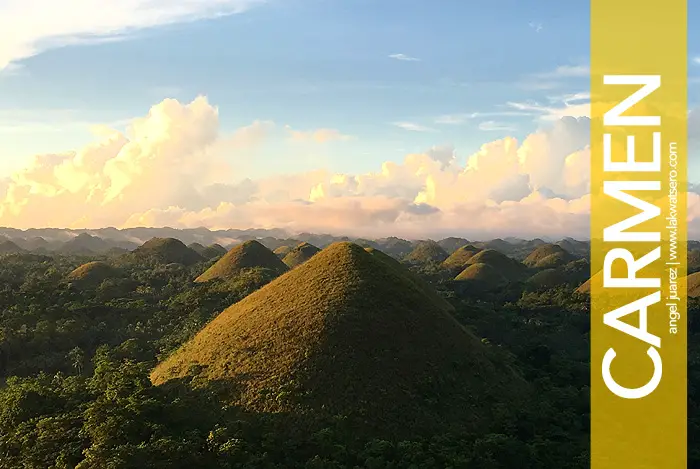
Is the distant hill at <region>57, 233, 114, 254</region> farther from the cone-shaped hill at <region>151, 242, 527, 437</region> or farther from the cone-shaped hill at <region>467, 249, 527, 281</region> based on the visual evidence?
the cone-shaped hill at <region>151, 242, 527, 437</region>

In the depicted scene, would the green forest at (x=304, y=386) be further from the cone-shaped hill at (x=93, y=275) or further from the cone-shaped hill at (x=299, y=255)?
the cone-shaped hill at (x=299, y=255)

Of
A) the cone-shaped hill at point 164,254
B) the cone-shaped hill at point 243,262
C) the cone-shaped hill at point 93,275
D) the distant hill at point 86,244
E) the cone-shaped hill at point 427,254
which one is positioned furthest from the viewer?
the distant hill at point 86,244

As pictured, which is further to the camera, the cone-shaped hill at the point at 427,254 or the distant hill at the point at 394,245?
the distant hill at the point at 394,245

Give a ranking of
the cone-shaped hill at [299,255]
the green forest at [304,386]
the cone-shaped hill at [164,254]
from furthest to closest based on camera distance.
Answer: the cone-shaped hill at [164,254], the cone-shaped hill at [299,255], the green forest at [304,386]

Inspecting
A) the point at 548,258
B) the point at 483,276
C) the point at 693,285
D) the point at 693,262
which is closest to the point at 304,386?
the point at 693,285

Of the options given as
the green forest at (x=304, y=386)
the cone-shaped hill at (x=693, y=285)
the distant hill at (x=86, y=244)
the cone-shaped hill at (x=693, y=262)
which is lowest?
the green forest at (x=304, y=386)

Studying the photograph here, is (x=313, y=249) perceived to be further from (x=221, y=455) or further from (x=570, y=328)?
(x=221, y=455)

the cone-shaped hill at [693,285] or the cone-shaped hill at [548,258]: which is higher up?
the cone-shaped hill at [548,258]

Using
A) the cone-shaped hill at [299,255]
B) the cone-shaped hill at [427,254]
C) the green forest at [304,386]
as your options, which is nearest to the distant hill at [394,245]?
the cone-shaped hill at [427,254]
